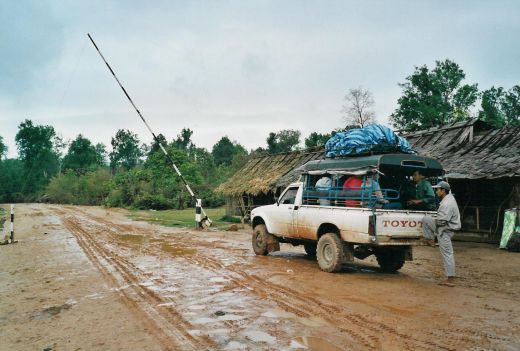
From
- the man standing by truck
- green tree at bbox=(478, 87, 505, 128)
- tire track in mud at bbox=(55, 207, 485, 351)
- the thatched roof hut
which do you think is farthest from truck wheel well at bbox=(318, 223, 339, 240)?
green tree at bbox=(478, 87, 505, 128)

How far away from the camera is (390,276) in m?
8.33

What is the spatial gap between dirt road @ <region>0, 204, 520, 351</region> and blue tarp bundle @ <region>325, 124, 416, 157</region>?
2.73 meters

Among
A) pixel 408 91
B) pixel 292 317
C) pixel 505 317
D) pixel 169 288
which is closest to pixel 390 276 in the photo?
pixel 505 317

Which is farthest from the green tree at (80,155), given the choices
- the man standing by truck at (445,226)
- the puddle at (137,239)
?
the man standing by truck at (445,226)

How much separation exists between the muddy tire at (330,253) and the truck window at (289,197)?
5.55ft

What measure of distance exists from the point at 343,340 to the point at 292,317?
982 mm

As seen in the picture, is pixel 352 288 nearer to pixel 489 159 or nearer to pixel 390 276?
pixel 390 276

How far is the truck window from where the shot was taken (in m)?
10.1

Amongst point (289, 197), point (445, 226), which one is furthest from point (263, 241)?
point (445, 226)

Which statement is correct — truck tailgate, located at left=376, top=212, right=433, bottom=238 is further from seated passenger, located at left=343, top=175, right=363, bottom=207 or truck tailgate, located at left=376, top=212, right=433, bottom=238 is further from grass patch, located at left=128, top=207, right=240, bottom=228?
grass patch, located at left=128, top=207, right=240, bottom=228

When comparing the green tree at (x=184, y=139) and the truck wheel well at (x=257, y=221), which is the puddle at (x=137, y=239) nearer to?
the truck wheel well at (x=257, y=221)

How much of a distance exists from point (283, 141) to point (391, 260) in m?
68.7

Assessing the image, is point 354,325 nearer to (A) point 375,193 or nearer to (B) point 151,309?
(B) point 151,309

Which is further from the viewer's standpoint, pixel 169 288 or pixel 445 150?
pixel 445 150
